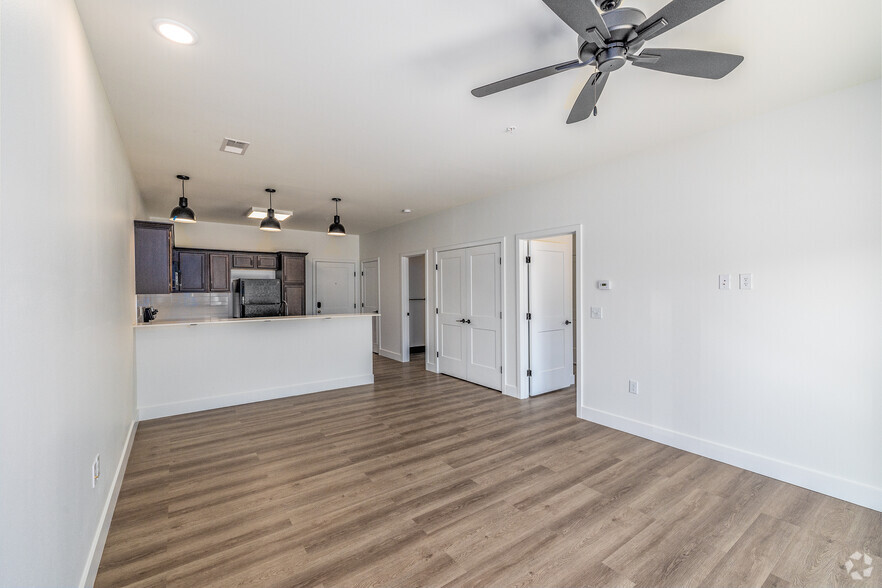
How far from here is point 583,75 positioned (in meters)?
2.38

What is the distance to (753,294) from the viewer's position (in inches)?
115

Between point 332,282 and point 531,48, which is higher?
point 531,48

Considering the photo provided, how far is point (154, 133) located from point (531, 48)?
2926mm

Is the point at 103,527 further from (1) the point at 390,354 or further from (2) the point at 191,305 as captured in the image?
(1) the point at 390,354

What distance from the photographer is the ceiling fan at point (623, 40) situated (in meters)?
1.43

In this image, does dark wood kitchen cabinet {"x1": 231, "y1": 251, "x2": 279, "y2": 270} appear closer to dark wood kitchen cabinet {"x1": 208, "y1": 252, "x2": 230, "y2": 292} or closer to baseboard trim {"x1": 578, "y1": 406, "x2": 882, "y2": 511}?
dark wood kitchen cabinet {"x1": 208, "y1": 252, "x2": 230, "y2": 292}

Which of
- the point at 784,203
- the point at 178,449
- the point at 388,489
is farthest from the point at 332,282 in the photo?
the point at 784,203

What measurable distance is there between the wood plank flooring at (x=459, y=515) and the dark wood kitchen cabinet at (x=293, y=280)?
3.70 metres

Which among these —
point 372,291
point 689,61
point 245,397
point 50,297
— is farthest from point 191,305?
point 689,61

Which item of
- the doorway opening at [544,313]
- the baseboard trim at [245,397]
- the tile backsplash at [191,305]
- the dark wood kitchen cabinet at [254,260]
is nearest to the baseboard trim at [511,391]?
the doorway opening at [544,313]

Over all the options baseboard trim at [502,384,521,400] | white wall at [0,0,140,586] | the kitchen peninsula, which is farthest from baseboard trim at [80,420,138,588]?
baseboard trim at [502,384,521,400]

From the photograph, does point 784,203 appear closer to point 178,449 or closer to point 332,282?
point 178,449

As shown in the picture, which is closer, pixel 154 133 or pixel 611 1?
pixel 611 1

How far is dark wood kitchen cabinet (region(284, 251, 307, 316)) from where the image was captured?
725 cm
